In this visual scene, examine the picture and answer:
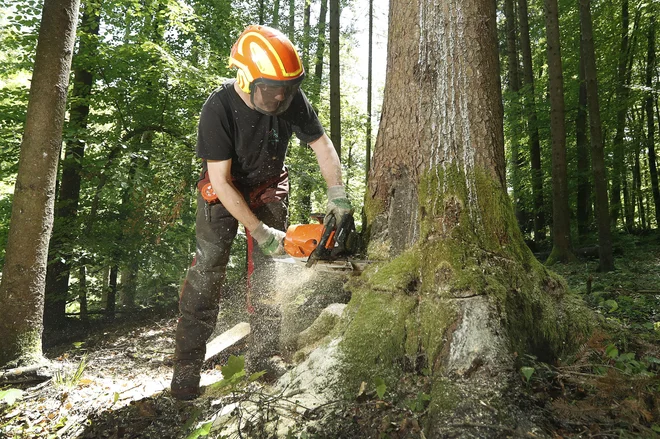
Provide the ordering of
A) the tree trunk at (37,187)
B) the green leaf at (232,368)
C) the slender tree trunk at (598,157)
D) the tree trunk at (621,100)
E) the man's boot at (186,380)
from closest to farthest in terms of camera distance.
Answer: the green leaf at (232,368)
the man's boot at (186,380)
the tree trunk at (37,187)
the slender tree trunk at (598,157)
the tree trunk at (621,100)

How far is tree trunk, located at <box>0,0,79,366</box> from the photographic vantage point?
3.51m

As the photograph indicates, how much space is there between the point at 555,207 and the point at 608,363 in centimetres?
620

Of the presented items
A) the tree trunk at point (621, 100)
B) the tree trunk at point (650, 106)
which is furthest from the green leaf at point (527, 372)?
the tree trunk at point (650, 106)

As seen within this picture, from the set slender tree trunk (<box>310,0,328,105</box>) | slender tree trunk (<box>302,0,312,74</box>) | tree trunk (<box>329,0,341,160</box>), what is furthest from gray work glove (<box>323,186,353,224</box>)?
slender tree trunk (<box>302,0,312,74</box>)

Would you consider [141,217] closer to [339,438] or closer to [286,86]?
[286,86]

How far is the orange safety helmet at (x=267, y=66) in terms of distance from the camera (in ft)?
8.04

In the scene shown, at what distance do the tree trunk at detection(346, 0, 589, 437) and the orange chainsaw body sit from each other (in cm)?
33

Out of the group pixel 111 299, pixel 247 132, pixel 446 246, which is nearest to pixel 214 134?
pixel 247 132

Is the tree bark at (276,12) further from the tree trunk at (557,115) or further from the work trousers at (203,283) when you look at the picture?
the work trousers at (203,283)

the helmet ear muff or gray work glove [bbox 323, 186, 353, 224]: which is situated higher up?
the helmet ear muff

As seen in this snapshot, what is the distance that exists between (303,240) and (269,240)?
1.02ft

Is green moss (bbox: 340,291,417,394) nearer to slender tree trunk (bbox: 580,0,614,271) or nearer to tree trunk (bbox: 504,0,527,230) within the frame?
slender tree trunk (bbox: 580,0,614,271)

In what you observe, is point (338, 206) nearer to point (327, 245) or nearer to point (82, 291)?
point (327, 245)

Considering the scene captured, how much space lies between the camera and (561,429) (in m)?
1.57
